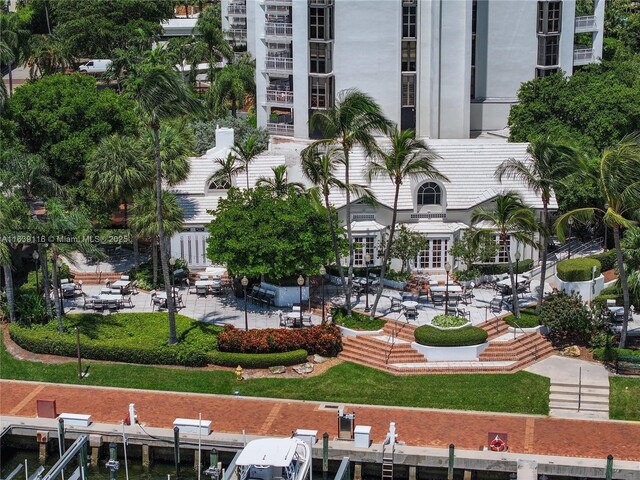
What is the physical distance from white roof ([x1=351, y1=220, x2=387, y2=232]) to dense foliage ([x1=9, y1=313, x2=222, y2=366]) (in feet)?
35.0

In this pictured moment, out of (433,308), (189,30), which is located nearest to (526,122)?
(433,308)

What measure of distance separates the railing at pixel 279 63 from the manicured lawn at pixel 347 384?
1354 inches

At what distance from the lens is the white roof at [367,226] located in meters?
65.6

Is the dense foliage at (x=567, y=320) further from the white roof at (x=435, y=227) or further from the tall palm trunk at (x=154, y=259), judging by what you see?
the tall palm trunk at (x=154, y=259)

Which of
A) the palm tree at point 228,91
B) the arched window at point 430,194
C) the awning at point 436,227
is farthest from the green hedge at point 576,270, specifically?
the palm tree at point 228,91

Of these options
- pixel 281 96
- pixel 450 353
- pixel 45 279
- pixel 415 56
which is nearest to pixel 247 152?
pixel 45 279

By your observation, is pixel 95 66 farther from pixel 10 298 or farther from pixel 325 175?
pixel 325 175

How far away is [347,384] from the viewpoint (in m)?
54.6

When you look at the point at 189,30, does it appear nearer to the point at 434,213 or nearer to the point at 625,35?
A: the point at 625,35

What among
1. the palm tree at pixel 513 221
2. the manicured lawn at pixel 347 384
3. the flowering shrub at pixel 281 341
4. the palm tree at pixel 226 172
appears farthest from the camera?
the palm tree at pixel 226 172

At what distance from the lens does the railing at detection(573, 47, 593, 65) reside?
89688 mm

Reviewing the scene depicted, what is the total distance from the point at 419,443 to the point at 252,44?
68.1m

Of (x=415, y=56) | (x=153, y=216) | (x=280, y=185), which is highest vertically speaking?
(x=415, y=56)

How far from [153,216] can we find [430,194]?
15066mm
